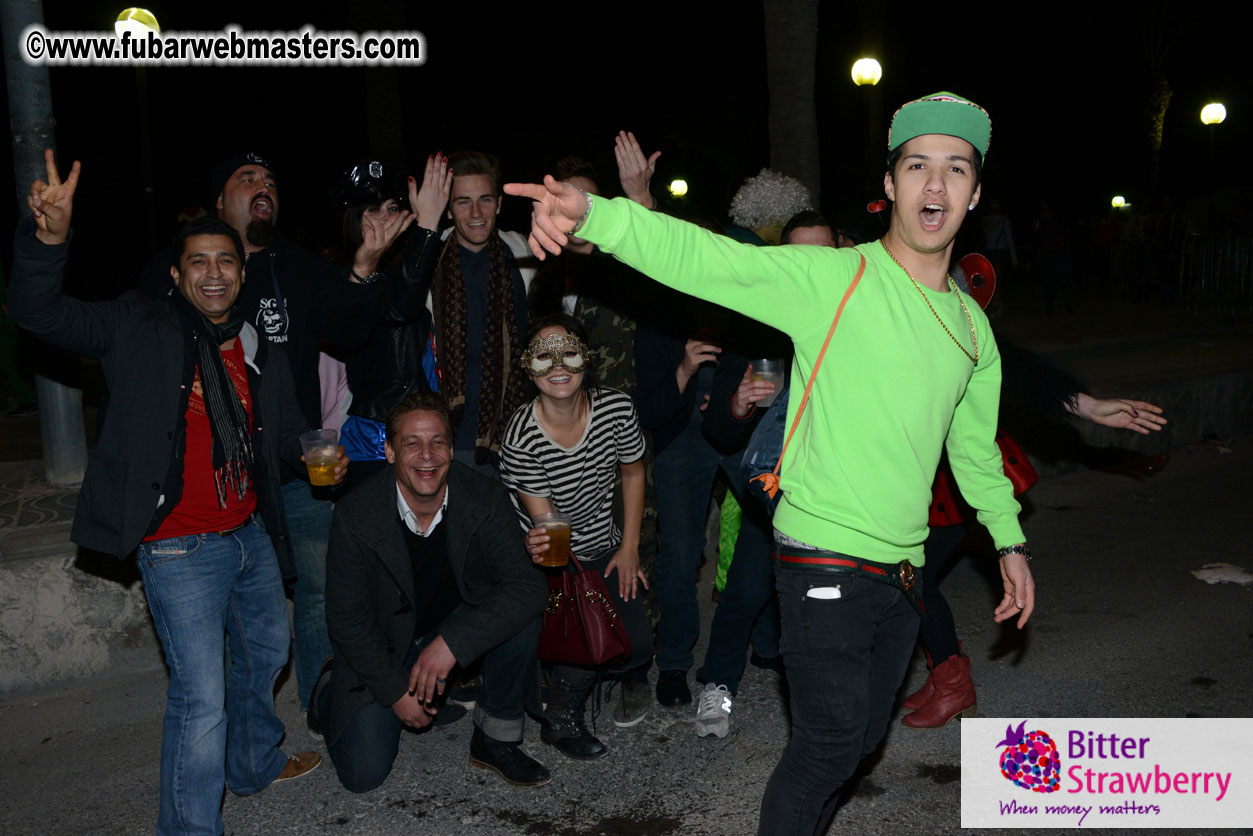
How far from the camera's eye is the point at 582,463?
4031mm

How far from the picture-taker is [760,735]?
410 centimetres

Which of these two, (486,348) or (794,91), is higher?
(794,91)

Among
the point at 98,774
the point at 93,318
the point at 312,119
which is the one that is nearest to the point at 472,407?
the point at 93,318

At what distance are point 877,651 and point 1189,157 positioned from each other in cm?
4107

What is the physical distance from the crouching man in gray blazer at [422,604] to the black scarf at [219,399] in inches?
18.0

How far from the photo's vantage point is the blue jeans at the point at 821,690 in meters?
2.57

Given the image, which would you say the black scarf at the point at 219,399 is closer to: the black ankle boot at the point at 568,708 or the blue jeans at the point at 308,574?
the blue jeans at the point at 308,574

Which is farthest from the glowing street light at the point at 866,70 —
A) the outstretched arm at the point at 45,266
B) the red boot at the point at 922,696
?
the outstretched arm at the point at 45,266

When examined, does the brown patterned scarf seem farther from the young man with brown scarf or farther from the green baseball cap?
the green baseball cap

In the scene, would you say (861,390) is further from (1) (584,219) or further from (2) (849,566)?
(1) (584,219)

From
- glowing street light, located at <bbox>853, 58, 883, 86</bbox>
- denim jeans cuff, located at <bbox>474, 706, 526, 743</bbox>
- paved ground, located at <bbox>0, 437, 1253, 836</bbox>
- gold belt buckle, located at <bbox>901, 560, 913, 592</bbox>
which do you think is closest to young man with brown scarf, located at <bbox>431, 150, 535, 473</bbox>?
denim jeans cuff, located at <bbox>474, 706, 526, 743</bbox>

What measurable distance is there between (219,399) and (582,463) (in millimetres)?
1349

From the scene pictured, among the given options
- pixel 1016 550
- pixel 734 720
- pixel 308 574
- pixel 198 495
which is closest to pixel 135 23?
pixel 308 574

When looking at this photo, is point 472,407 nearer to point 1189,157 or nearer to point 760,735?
point 760,735
